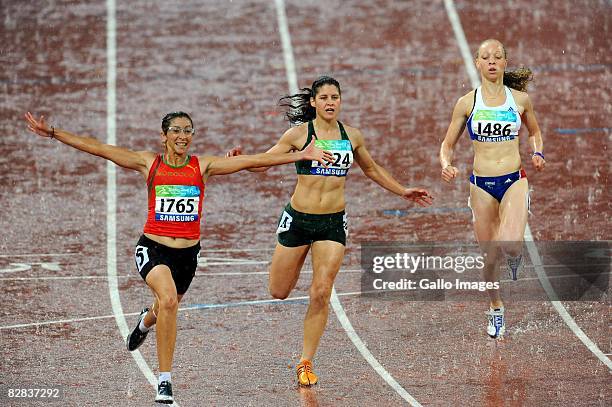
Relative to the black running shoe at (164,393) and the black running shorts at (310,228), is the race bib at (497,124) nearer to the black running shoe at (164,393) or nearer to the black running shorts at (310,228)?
the black running shorts at (310,228)

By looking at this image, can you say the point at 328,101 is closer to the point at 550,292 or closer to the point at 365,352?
the point at 365,352

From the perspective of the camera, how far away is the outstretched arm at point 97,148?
9859 millimetres

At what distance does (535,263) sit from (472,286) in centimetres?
99

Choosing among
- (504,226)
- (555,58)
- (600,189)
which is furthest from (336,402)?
(555,58)

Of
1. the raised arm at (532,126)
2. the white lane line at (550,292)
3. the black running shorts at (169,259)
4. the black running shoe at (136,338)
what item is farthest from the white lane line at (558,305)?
the black running shoe at (136,338)

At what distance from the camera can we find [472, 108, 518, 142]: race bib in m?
11.6

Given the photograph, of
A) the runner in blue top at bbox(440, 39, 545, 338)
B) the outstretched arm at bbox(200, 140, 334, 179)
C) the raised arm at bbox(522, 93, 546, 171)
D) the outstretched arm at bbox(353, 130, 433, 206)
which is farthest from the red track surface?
the outstretched arm at bbox(200, 140, 334, 179)

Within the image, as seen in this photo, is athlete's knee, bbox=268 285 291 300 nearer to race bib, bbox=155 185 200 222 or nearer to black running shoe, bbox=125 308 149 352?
black running shoe, bbox=125 308 149 352

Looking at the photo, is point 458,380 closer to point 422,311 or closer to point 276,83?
point 422,311

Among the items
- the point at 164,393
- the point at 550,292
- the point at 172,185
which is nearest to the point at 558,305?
the point at 550,292

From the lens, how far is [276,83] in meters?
20.3

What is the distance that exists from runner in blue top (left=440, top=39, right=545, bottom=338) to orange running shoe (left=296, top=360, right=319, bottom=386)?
1927 mm

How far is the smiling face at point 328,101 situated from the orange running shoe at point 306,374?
182 cm

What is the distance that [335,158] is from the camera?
411 inches
